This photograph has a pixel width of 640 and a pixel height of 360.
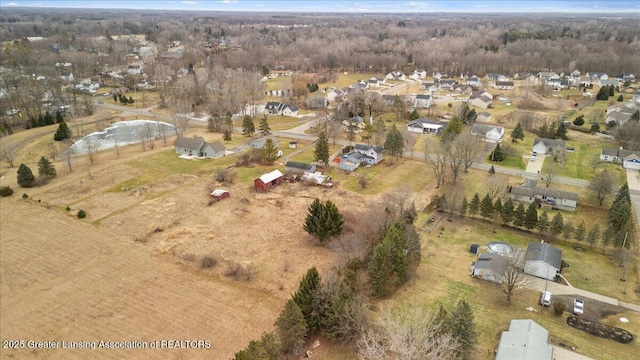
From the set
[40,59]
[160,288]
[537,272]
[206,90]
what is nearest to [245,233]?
[160,288]

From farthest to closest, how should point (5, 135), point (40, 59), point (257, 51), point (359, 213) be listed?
point (257, 51), point (40, 59), point (5, 135), point (359, 213)

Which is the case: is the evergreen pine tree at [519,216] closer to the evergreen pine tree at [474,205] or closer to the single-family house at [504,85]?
the evergreen pine tree at [474,205]

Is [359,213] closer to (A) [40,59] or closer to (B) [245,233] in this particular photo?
(B) [245,233]

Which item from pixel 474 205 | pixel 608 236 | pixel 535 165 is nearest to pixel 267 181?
pixel 474 205

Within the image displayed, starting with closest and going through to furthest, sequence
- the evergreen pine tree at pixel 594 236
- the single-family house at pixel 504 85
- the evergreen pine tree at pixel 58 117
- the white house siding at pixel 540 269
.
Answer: the white house siding at pixel 540 269 → the evergreen pine tree at pixel 594 236 → the evergreen pine tree at pixel 58 117 → the single-family house at pixel 504 85

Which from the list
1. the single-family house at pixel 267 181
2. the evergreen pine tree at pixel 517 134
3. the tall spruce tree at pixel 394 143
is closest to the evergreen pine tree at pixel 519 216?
the tall spruce tree at pixel 394 143

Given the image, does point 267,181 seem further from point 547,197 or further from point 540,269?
point 547,197
